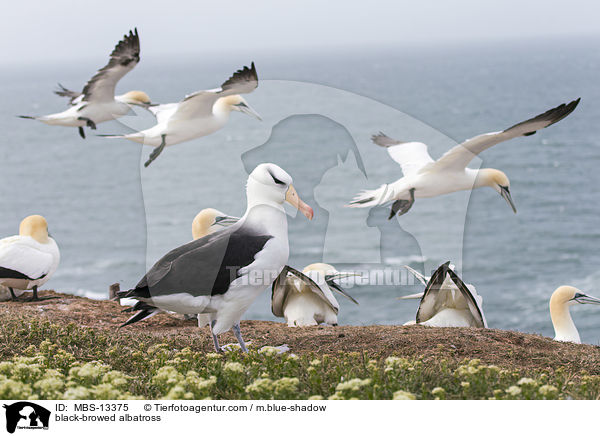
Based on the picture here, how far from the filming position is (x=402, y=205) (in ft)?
38.3

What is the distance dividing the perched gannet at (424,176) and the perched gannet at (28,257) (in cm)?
447

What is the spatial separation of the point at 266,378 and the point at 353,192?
4.99 m

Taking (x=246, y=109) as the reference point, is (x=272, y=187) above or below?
below

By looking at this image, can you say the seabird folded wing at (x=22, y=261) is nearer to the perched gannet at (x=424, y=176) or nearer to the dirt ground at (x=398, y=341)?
the dirt ground at (x=398, y=341)

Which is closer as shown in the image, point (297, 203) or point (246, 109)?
point (297, 203)

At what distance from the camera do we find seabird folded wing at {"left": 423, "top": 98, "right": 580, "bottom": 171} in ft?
26.8

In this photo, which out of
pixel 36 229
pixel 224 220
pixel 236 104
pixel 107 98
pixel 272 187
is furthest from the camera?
pixel 107 98

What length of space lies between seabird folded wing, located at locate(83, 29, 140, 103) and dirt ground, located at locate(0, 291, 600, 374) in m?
6.02

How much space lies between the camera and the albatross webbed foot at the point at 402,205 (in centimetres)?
1141

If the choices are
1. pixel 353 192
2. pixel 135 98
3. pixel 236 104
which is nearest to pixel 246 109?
pixel 236 104

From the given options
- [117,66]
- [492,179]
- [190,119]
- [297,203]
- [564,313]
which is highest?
[117,66]

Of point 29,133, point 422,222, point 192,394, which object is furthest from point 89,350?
point 29,133

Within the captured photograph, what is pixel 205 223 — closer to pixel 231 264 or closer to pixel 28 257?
pixel 28 257

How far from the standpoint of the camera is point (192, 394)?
480cm
